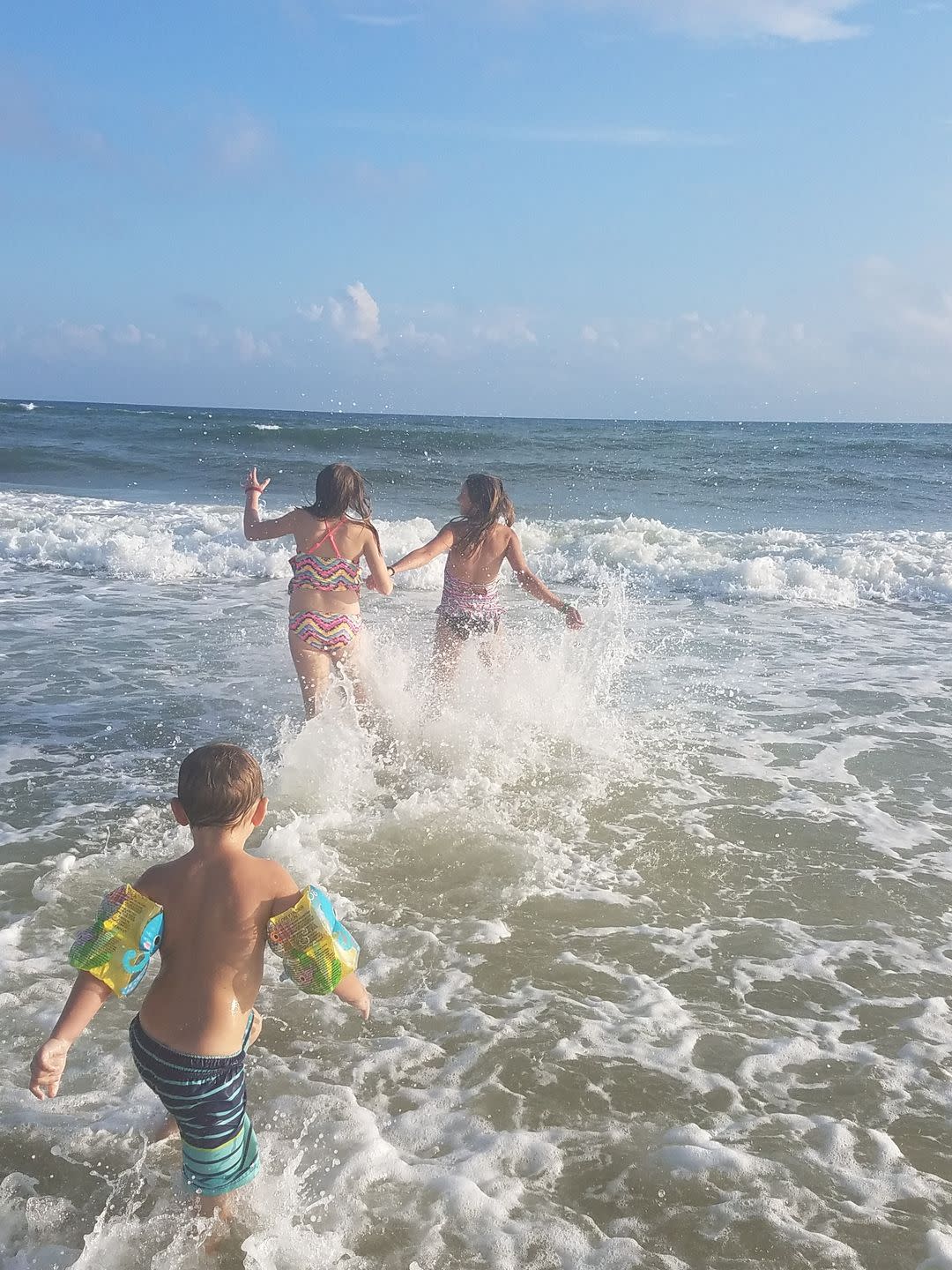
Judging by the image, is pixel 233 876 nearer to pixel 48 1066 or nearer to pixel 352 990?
pixel 352 990

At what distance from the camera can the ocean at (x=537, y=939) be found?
2801mm

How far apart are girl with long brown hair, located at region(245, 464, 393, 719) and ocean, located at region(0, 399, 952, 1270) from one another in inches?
13.1

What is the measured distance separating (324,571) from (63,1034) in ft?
12.5

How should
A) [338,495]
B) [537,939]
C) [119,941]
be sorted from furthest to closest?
[338,495], [537,939], [119,941]

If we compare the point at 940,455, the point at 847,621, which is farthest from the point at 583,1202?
the point at 940,455

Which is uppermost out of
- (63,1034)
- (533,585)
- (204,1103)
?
(533,585)

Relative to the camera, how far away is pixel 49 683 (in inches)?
307

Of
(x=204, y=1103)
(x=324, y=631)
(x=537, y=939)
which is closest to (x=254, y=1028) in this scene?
(x=204, y=1103)

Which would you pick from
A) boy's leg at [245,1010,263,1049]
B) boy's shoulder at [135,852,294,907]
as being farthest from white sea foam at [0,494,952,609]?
boy's shoulder at [135,852,294,907]

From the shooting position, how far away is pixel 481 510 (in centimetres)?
648

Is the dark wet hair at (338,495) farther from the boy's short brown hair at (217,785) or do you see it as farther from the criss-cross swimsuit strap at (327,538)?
the boy's short brown hair at (217,785)

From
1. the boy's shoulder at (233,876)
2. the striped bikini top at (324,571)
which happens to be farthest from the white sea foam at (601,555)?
the boy's shoulder at (233,876)

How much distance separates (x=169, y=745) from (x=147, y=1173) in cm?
389

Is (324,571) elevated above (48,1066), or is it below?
above
